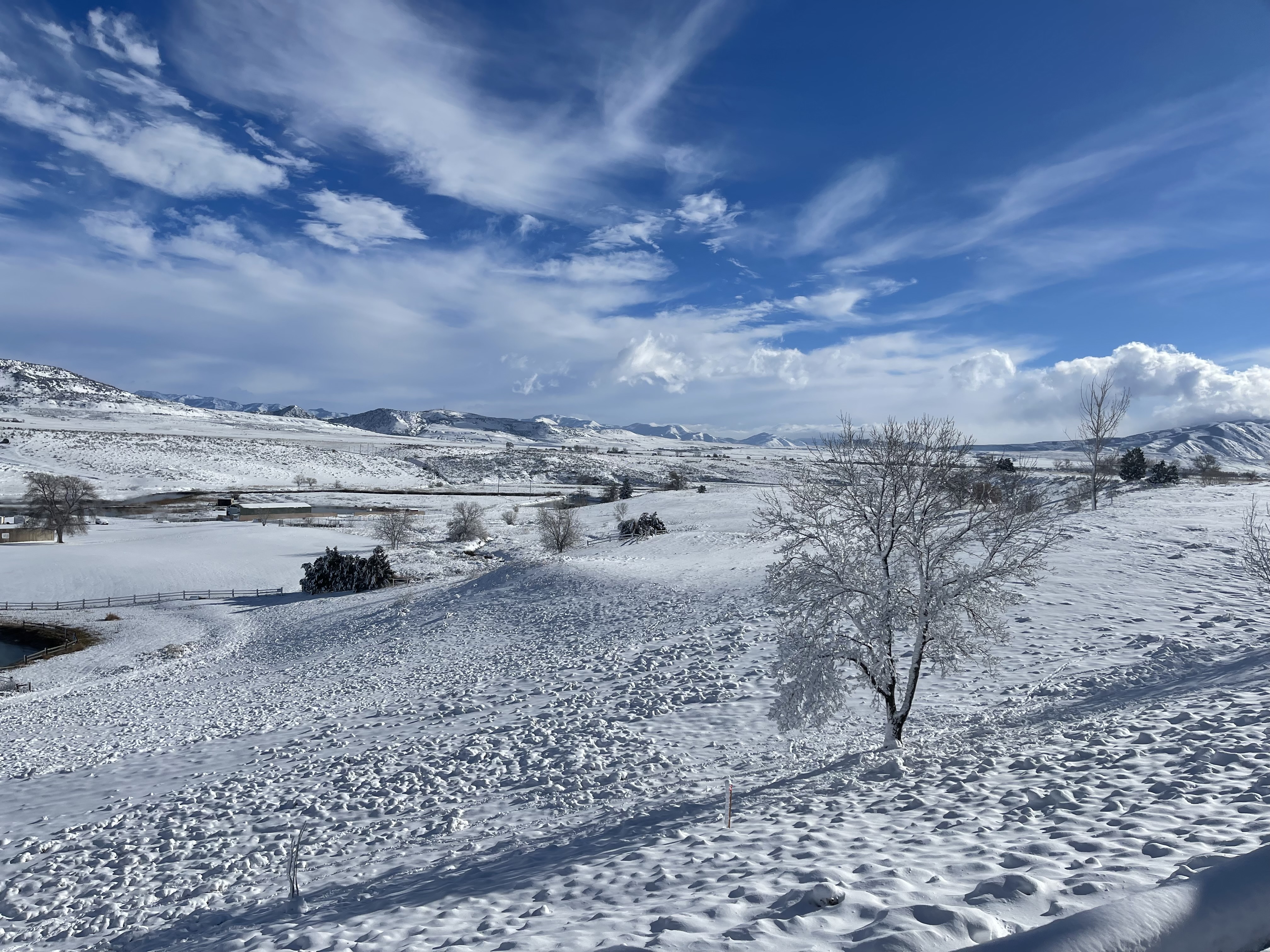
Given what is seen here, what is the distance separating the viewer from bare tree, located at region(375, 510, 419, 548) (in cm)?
5625

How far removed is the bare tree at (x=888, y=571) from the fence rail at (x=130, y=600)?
133 feet

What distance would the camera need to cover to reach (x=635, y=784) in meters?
13.4

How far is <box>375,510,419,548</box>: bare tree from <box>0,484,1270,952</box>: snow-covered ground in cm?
2691

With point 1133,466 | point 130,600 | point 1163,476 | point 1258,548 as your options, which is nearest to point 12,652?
point 130,600

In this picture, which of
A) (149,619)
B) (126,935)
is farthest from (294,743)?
(149,619)

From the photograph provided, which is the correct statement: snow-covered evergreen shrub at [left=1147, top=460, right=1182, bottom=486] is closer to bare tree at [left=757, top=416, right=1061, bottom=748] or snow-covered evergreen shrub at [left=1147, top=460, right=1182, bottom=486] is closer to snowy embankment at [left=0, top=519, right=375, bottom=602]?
bare tree at [left=757, top=416, right=1061, bottom=748]

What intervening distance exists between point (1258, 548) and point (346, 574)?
4272 centimetres

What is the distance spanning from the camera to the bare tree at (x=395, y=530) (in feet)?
185

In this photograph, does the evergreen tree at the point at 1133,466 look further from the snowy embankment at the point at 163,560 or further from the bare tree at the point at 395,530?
the snowy embankment at the point at 163,560

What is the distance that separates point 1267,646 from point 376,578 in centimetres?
4113

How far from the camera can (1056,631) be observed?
19719 millimetres

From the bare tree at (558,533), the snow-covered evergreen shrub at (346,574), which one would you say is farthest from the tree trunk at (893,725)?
the bare tree at (558,533)

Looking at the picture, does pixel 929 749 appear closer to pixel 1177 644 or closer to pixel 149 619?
pixel 1177 644

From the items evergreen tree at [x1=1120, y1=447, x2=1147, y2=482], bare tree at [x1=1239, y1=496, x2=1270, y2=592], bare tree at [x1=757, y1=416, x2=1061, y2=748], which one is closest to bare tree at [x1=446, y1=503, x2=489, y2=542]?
bare tree at [x1=757, y1=416, x2=1061, y2=748]
